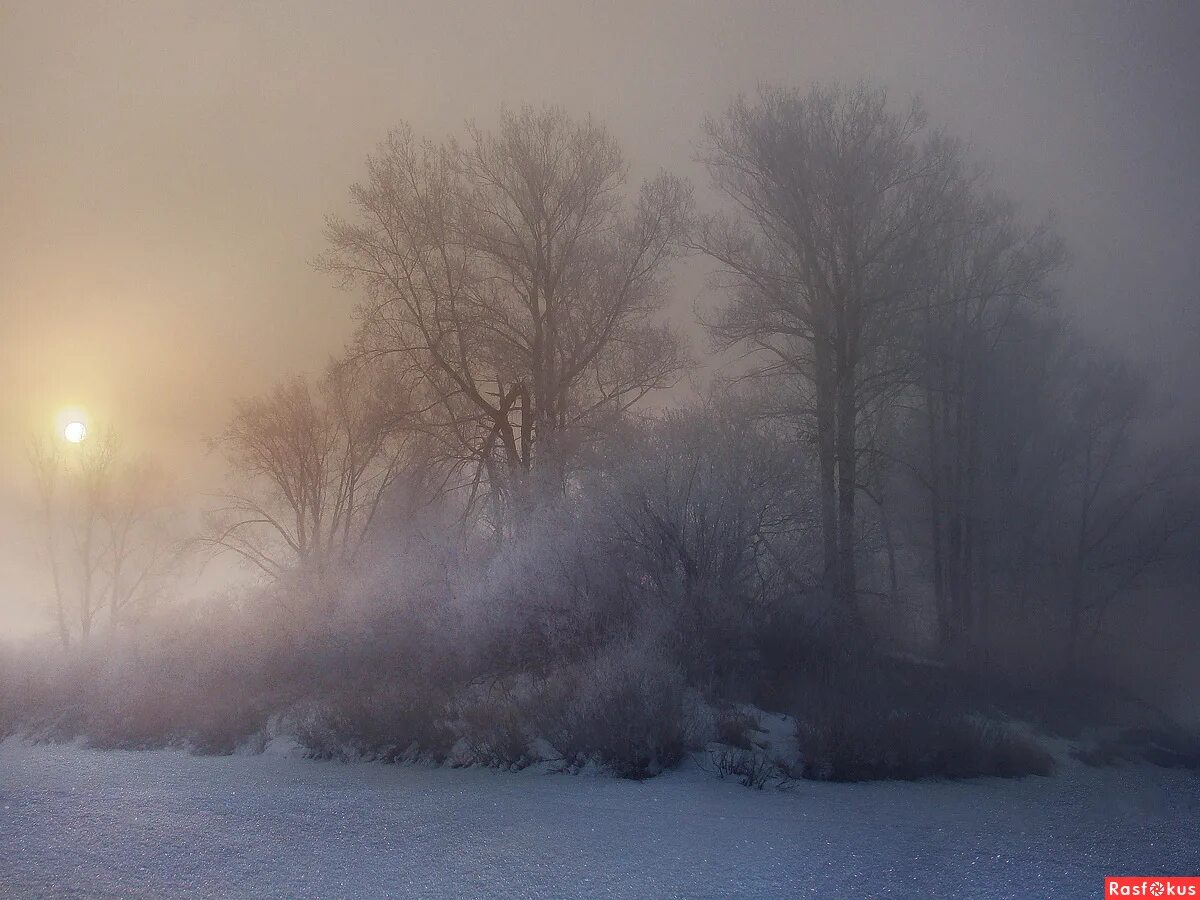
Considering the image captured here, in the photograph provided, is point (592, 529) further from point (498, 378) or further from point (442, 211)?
point (442, 211)

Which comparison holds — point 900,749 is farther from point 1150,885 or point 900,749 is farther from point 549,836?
point 549,836

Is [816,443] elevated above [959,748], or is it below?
above

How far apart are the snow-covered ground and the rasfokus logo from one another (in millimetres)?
113

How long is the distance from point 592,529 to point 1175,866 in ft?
30.0

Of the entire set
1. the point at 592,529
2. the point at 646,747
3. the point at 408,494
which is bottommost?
the point at 646,747

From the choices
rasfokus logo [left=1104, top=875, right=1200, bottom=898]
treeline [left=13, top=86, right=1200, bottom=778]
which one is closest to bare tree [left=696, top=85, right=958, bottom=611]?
treeline [left=13, top=86, right=1200, bottom=778]

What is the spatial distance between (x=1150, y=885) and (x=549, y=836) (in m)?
4.42

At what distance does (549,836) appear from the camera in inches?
284

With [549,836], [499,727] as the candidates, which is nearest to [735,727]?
[499,727]

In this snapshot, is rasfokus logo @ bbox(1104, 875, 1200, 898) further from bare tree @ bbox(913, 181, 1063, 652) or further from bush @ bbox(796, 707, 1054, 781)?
bare tree @ bbox(913, 181, 1063, 652)

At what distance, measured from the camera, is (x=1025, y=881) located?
6.43 m

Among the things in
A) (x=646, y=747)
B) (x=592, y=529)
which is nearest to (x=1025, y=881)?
(x=646, y=747)

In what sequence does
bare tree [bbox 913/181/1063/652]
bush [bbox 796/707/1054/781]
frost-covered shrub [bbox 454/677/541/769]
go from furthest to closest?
bare tree [bbox 913/181/1063/652] < frost-covered shrub [bbox 454/677/541/769] < bush [bbox 796/707/1054/781]

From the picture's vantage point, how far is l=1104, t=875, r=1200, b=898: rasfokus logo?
6320mm
